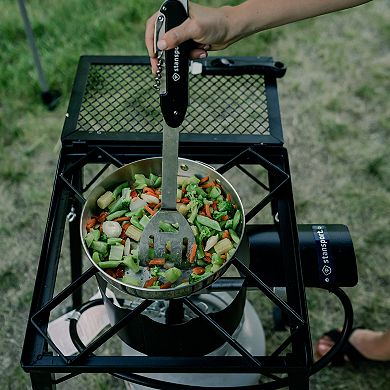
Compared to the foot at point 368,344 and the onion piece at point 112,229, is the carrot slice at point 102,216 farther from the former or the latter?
the foot at point 368,344

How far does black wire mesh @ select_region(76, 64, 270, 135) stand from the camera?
1.36 meters

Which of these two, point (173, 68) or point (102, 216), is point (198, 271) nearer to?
point (102, 216)

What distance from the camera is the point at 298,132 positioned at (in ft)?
8.52

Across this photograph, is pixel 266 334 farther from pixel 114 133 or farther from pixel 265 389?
pixel 114 133

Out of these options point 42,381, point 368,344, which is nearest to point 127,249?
point 42,381

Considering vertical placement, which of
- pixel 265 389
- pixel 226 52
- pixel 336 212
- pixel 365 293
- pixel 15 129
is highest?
pixel 226 52

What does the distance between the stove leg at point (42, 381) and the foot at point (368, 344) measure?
1087 millimetres

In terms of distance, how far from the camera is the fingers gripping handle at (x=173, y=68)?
36.0 inches

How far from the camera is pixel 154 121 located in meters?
1.38

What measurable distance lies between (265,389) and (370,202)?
135 centimetres

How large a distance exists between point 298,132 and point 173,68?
1.75 metres

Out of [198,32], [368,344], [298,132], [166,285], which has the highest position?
[298,132]

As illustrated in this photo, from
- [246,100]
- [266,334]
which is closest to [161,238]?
[246,100]

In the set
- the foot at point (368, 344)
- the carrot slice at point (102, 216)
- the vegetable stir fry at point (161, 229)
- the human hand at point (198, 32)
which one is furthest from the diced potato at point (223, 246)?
the foot at point (368, 344)
